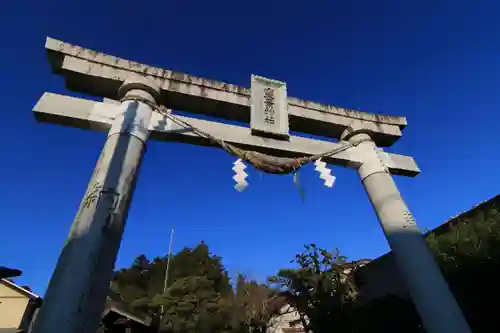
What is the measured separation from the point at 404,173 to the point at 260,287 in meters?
15.3

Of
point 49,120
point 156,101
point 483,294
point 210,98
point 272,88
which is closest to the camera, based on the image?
point 49,120

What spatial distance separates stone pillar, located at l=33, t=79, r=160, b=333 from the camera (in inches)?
100

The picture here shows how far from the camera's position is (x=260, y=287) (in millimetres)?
18828

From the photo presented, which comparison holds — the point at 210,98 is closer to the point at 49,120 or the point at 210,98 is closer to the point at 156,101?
the point at 156,101

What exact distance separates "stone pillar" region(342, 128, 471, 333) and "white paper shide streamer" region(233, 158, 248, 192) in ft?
6.76

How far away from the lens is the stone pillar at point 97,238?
2541mm

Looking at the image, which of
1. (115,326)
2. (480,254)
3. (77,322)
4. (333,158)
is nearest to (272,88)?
(333,158)

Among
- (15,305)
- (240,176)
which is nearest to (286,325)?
(15,305)

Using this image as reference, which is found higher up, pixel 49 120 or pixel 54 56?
pixel 54 56

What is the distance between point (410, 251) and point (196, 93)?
3.73 metres

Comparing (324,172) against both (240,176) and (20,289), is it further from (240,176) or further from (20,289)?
(20,289)

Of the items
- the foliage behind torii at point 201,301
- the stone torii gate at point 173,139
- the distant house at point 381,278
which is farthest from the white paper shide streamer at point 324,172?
the foliage behind torii at point 201,301

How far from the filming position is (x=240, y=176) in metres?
4.25

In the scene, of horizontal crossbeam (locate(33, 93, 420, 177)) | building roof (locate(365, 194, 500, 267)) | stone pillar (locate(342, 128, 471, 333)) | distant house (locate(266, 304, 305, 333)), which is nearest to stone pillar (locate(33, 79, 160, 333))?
horizontal crossbeam (locate(33, 93, 420, 177))
